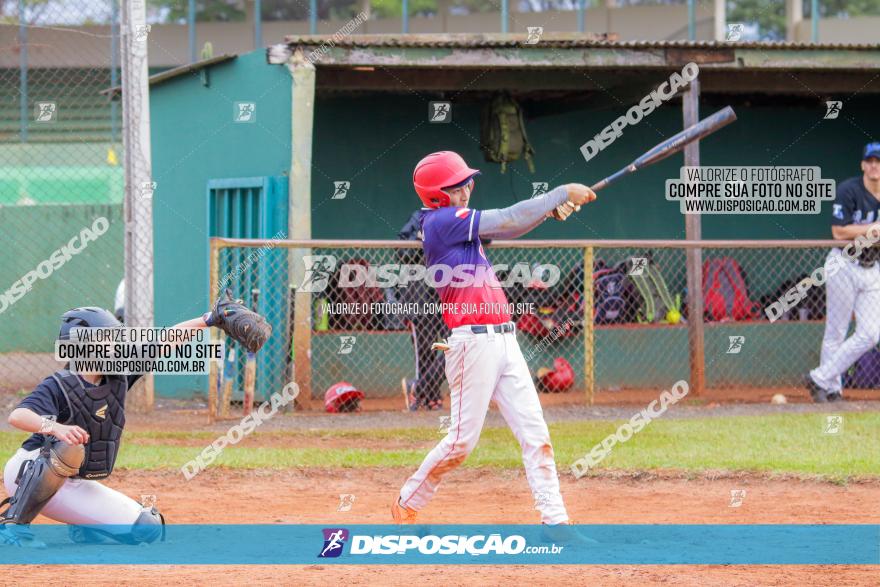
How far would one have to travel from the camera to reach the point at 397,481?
8383 millimetres

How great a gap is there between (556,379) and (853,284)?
9.31 ft

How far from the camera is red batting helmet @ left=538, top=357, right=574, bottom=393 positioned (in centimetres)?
1239

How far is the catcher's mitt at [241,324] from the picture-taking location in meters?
5.77

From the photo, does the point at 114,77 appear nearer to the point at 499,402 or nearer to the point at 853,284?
the point at 853,284

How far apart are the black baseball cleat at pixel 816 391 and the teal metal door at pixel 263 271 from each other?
15.5ft

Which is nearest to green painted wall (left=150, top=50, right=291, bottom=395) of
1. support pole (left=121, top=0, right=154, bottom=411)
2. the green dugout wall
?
the green dugout wall

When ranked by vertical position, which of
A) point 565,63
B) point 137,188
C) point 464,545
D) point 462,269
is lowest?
point 464,545

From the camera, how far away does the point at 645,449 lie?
9.29 meters

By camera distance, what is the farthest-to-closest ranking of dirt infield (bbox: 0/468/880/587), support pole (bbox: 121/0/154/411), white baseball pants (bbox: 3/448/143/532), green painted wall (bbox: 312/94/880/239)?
green painted wall (bbox: 312/94/880/239) → support pole (bbox: 121/0/154/411) → white baseball pants (bbox: 3/448/143/532) → dirt infield (bbox: 0/468/880/587)

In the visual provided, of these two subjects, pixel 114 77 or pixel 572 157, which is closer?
pixel 572 157

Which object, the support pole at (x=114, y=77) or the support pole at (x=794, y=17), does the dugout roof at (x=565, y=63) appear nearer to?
the support pole at (x=114, y=77)

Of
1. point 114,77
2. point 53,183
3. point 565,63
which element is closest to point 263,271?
point 565,63

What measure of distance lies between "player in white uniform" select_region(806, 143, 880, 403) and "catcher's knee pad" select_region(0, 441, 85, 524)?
7.62m

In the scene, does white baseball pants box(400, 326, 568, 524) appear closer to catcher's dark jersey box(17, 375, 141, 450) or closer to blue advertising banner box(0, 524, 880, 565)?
blue advertising banner box(0, 524, 880, 565)
